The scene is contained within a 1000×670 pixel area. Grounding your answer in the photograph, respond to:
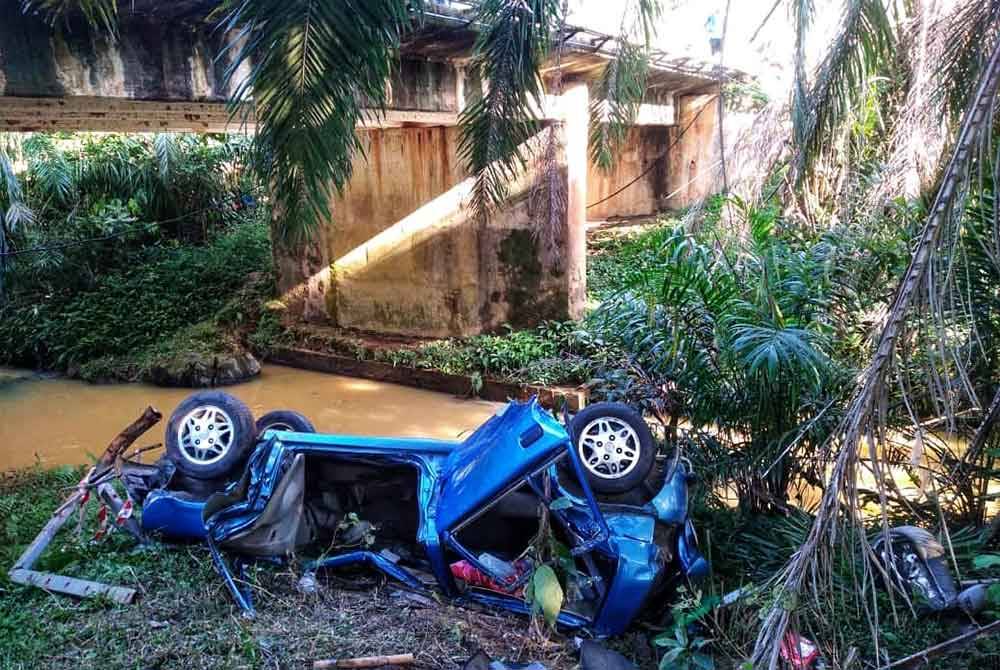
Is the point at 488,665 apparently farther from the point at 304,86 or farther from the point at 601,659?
the point at 304,86

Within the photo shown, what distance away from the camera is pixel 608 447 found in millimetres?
5094

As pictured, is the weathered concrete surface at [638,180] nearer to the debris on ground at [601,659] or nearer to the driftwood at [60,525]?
the driftwood at [60,525]

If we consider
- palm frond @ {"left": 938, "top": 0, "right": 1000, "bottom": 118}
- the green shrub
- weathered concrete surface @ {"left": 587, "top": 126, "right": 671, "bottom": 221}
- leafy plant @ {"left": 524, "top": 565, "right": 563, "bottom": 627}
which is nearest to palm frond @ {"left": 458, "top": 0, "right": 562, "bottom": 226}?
leafy plant @ {"left": 524, "top": 565, "right": 563, "bottom": 627}

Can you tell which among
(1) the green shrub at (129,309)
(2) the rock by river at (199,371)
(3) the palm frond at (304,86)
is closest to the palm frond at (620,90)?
(3) the palm frond at (304,86)

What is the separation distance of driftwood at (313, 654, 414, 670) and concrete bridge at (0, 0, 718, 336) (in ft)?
16.1

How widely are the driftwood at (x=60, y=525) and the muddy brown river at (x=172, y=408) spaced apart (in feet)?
15.6

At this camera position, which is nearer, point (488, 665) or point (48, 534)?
point (488, 665)

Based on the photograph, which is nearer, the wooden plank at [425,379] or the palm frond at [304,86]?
the palm frond at [304,86]

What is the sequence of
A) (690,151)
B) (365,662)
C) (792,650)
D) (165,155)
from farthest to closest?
(690,151) < (165,155) < (365,662) < (792,650)

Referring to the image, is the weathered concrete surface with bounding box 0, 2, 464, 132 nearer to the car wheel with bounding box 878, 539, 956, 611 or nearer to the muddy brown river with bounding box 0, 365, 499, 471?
the muddy brown river with bounding box 0, 365, 499, 471

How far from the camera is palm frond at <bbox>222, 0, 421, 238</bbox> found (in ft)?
11.8

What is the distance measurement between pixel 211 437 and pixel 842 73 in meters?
4.72

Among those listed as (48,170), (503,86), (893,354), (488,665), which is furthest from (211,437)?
(48,170)

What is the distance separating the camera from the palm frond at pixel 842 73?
5148 millimetres
